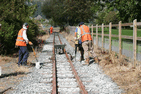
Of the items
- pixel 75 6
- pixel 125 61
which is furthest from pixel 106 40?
pixel 75 6

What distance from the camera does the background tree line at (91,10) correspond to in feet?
50.1

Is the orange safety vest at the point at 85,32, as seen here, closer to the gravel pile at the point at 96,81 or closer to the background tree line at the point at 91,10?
the gravel pile at the point at 96,81

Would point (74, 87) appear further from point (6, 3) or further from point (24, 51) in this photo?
point (6, 3)

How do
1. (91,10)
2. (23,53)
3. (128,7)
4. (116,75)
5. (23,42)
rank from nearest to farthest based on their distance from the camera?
(116,75) → (23,42) → (23,53) → (128,7) → (91,10)

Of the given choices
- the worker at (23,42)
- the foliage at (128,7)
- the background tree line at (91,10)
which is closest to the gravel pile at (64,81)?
the worker at (23,42)

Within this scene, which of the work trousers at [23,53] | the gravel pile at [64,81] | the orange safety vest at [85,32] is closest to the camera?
the gravel pile at [64,81]

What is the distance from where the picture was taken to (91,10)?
1912 cm

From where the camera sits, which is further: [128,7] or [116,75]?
[128,7]

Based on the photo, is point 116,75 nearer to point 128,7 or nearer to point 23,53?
point 23,53

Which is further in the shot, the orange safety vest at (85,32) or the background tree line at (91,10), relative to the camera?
the background tree line at (91,10)

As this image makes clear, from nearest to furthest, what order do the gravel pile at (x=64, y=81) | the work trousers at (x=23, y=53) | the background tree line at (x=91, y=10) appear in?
the gravel pile at (x=64, y=81)
the work trousers at (x=23, y=53)
the background tree line at (x=91, y=10)

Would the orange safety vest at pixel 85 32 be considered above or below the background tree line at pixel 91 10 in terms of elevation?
below

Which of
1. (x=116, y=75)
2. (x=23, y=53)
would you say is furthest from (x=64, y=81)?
(x=23, y=53)

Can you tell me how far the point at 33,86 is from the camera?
635 centimetres
